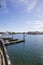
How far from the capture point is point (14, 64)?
57.2ft

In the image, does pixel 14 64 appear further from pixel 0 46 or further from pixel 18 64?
pixel 0 46

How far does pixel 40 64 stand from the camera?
18.1 m

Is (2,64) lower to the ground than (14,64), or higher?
higher

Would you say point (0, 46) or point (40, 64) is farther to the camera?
point (40, 64)

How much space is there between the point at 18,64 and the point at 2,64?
8146mm

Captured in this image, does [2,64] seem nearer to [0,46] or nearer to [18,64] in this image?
[0,46]

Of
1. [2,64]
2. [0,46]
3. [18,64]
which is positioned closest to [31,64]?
[18,64]

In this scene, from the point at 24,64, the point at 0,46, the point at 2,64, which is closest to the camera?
the point at 2,64

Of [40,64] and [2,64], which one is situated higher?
[2,64]

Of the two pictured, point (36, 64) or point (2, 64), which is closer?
point (2, 64)

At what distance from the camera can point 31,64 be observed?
18.0 meters

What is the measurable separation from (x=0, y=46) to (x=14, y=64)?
12.1 ft

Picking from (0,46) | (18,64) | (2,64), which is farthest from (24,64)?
(2,64)

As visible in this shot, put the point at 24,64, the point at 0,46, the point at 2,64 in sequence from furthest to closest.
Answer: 1. the point at 24,64
2. the point at 0,46
3. the point at 2,64
